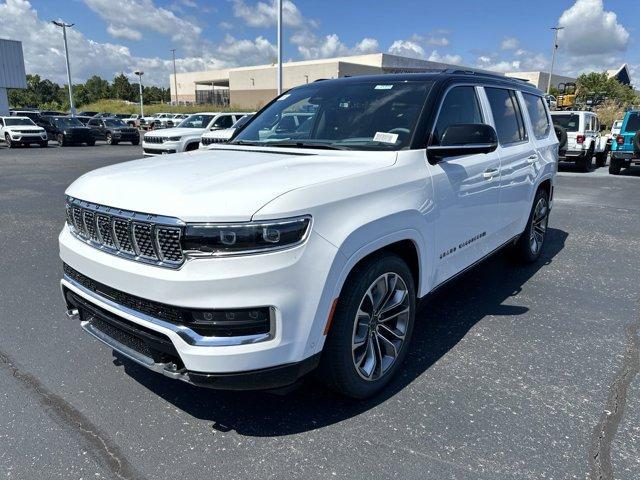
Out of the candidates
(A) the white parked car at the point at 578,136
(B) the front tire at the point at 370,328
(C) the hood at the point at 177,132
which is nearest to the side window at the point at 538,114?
(B) the front tire at the point at 370,328

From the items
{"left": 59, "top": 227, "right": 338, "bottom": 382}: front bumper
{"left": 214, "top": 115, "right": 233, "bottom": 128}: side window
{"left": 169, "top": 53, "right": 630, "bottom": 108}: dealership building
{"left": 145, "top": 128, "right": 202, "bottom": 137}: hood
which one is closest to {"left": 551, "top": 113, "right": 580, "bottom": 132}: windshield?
{"left": 214, "top": 115, "right": 233, "bottom": 128}: side window

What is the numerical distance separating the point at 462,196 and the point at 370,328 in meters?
1.27

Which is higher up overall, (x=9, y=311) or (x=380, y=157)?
(x=380, y=157)

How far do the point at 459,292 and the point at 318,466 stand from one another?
9.36 ft

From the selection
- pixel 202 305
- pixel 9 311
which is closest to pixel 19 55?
pixel 9 311

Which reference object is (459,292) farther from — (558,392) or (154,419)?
(154,419)

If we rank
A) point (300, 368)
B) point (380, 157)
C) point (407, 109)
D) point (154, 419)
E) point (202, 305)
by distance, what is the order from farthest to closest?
point (407, 109) < point (380, 157) < point (154, 419) < point (300, 368) < point (202, 305)

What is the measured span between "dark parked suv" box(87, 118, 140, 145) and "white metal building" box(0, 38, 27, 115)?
15092 mm

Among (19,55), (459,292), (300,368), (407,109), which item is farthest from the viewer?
(19,55)

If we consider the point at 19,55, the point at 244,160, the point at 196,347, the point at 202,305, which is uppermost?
the point at 19,55

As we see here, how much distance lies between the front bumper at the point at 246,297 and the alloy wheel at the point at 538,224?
13.0ft

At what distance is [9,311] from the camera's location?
14.1 ft

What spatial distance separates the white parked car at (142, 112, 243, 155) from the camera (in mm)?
16500

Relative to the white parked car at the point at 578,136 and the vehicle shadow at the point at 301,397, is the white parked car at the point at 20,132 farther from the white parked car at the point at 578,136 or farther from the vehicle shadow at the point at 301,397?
the vehicle shadow at the point at 301,397
